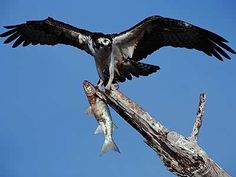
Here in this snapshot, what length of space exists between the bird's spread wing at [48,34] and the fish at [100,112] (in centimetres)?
233

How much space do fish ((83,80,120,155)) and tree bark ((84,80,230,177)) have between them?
820 millimetres

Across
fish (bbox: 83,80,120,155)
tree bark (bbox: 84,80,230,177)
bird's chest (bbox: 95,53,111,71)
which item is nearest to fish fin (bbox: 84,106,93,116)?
fish (bbox: 83,80,120,155)

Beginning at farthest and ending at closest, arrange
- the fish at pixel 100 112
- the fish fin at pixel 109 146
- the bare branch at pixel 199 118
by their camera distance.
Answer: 1. the fish at pixel 100 112
2. the fish fin at pixel 109 146
3. the bare branch at pixel 199 118

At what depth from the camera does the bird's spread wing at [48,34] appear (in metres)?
11.7

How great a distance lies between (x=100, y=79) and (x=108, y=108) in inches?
72.5

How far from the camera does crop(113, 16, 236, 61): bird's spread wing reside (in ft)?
35.4

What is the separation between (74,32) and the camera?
464 inches

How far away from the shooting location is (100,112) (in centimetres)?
879

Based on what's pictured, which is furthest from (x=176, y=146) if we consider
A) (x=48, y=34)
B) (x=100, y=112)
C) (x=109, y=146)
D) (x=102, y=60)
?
(x=48, y=34)

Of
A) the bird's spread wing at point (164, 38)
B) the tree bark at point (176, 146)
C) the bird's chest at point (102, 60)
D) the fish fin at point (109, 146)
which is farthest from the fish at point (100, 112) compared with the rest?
the bird's spread wing at point (164, 38)

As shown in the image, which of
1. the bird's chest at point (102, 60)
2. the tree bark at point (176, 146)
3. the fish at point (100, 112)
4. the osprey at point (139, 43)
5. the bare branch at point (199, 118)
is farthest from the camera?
the bird's chest at point (102, 60)

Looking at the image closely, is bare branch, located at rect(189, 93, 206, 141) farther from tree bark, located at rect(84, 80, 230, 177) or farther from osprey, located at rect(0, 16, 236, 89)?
osprey, located at rect(0, 16, 236, 89)

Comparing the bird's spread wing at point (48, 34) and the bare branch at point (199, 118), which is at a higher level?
the bird's spread wing at point (48, 34)

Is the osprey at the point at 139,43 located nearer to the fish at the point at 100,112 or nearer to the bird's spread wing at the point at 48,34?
the bird's spread wing at the point at 48,34
